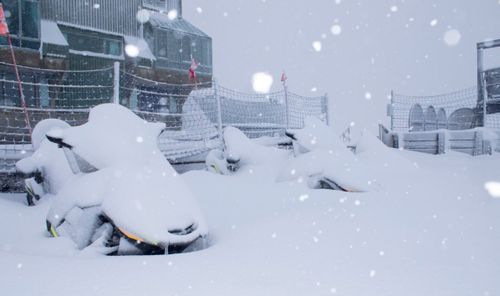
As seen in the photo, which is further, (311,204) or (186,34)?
(186,34)

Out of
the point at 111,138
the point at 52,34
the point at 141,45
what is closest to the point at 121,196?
the point at 111,138

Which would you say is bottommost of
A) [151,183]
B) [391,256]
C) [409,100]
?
[391,256]

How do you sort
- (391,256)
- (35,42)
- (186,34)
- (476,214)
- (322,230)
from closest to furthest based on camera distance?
1. (391,256)
2. (322,230)
3. (476,214)
4. (35,42)
5. (186,34)

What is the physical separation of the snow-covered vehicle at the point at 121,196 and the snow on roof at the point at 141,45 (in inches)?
567

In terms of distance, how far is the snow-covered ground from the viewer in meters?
1.75

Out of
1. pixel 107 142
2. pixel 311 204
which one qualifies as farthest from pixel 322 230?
pixel 107 142

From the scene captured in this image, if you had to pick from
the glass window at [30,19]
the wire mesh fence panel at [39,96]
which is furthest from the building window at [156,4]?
the glass window at [30,19]

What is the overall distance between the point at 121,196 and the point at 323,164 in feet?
9.14

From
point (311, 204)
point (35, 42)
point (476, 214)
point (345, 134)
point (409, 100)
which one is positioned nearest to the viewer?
point (476, 214)

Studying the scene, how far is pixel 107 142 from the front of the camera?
2891mm

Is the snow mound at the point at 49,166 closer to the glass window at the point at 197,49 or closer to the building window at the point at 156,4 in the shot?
the glass window at the point at 197,49

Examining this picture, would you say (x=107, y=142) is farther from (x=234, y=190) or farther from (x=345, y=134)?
(x=345, y=134)

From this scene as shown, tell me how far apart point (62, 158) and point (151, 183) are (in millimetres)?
2056

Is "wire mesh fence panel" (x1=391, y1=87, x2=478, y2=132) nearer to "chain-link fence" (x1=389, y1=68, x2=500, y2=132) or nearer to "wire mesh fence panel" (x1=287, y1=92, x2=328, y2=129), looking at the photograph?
"chain-link fence" (x1=389, y1=68, x2=500, y2=132)
